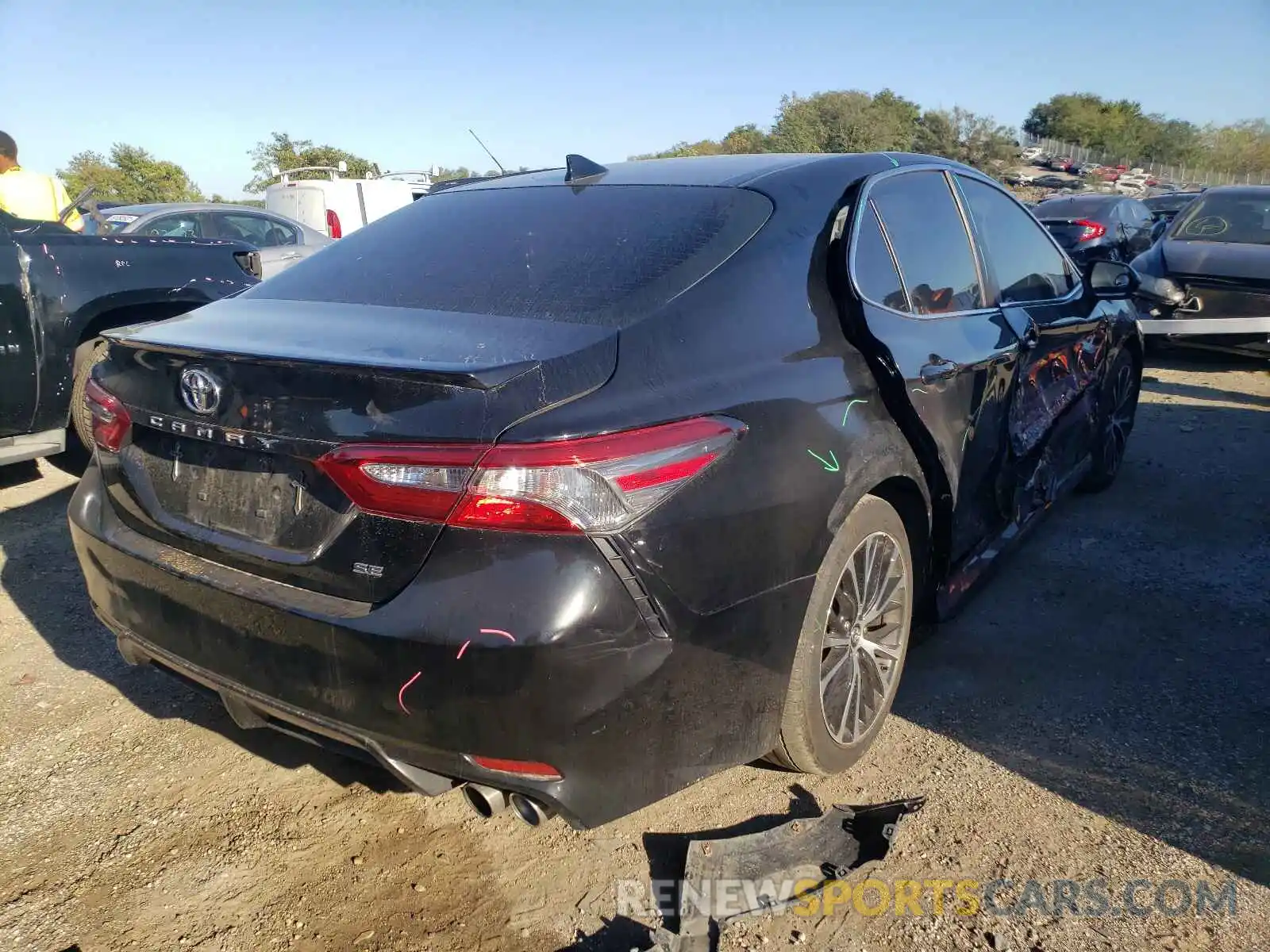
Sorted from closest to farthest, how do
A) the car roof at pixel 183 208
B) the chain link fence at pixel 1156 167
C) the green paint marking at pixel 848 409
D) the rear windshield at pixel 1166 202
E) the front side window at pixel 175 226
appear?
the green paint marking at pixel 848 409, the front side window at pixel 175 226, the car roof at pixel 183 208, the rear windshield at pixel 1166 202, the chain link fence at pixel 1156 167

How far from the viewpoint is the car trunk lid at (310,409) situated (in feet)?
6.37

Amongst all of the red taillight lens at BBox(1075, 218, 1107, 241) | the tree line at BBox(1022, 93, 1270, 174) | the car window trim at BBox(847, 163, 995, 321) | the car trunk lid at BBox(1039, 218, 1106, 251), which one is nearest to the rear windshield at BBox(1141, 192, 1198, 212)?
the red taillight lens at BBox(1075, 218, 1107, 241)

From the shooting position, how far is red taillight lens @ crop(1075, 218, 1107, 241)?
13119 millimetres

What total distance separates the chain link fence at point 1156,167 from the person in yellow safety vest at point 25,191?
54041mm

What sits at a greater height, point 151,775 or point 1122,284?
point 1122,284

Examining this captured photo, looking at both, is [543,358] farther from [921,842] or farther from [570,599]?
[921,842]

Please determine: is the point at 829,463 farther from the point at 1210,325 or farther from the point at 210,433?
the point at 1210,325

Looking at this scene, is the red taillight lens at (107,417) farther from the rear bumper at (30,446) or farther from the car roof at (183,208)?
the car roof at (183,208)

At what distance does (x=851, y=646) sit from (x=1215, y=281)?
24.1 ft

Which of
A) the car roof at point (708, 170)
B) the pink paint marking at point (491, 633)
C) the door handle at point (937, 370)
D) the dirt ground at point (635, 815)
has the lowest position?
the dirt ground at point (635, 815)

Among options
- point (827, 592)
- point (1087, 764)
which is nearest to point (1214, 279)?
point (1087, 764)

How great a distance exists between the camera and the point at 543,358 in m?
2.02

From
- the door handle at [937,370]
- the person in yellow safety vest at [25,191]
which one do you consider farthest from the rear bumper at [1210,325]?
the person in yellow safety vest at [25,191]

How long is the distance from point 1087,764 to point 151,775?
2.71 meters
